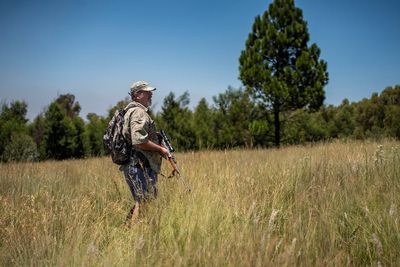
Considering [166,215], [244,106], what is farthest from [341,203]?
[244,106]

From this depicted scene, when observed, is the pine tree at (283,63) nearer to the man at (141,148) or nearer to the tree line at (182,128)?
the tree line at (182,128)

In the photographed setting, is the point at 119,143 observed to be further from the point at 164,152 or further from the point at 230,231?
the point at 230,231

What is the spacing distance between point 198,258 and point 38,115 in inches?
1098

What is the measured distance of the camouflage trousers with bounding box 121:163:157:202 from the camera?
4020mm

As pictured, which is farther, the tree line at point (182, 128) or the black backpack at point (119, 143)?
the tree line at point (182, 128)

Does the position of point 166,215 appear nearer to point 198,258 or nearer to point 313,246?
point 198,258

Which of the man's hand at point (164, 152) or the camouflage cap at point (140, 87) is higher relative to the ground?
the camouflage cap at point (140, 87)

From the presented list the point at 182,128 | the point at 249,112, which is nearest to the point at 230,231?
the point at 249,112

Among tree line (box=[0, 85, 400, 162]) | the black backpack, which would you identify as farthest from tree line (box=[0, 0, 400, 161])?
the black backpack

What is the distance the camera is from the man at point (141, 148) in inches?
154

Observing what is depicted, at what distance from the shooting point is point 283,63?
19.5 m

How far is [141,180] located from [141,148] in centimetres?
41

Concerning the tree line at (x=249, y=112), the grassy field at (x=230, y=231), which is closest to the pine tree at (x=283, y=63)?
the tree line at (x=249, y=112)

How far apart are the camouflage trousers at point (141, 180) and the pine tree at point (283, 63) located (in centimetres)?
1500
